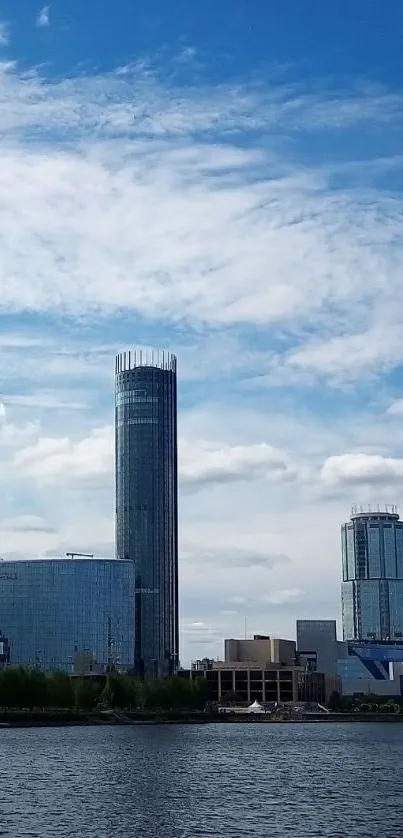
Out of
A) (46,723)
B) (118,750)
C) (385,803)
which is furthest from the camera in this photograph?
(46,723)

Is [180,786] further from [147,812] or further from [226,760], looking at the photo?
[226,760]

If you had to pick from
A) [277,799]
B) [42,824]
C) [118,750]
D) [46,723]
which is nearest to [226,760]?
[118,750]

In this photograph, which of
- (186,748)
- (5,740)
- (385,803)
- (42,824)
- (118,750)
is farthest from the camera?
(5,740)

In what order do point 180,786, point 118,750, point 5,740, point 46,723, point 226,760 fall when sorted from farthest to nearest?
point 46,723 → point 5,740 → point 118,750 → point 226,760 → point 180,786

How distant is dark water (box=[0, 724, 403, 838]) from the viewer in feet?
233

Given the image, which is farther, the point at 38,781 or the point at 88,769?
the point at 88,769

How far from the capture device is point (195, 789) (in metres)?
93.4

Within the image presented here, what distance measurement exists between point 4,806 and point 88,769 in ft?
97.4

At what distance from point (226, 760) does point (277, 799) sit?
136 feet

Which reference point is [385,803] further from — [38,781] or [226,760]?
[226,760]

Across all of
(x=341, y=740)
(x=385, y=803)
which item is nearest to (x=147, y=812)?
(x=385, y=803)

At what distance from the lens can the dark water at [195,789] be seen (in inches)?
2795

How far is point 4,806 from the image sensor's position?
79.8m

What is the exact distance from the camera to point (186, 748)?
5782 inches
